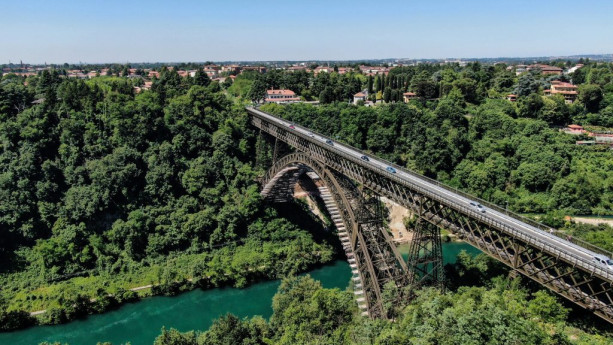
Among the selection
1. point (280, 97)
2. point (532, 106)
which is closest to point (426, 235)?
point (532, 106)

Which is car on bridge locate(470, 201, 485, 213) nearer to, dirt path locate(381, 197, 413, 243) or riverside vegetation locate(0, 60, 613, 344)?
riverside vegetation locate(0, 60, 613, 344)

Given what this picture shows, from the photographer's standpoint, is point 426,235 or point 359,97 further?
point 359,97

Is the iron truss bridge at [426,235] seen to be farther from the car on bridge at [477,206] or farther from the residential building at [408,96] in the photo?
the residential building at [408,96]

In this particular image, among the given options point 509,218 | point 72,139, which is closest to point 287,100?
point 72,139

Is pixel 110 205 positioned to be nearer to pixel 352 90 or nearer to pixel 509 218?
pixel 509 218

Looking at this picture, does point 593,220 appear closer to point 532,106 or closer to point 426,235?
point 532,106

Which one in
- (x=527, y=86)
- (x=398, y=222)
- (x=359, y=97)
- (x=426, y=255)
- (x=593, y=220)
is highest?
(x=527, y=86)

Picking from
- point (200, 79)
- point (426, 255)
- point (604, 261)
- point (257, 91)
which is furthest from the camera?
point (257, 91)
